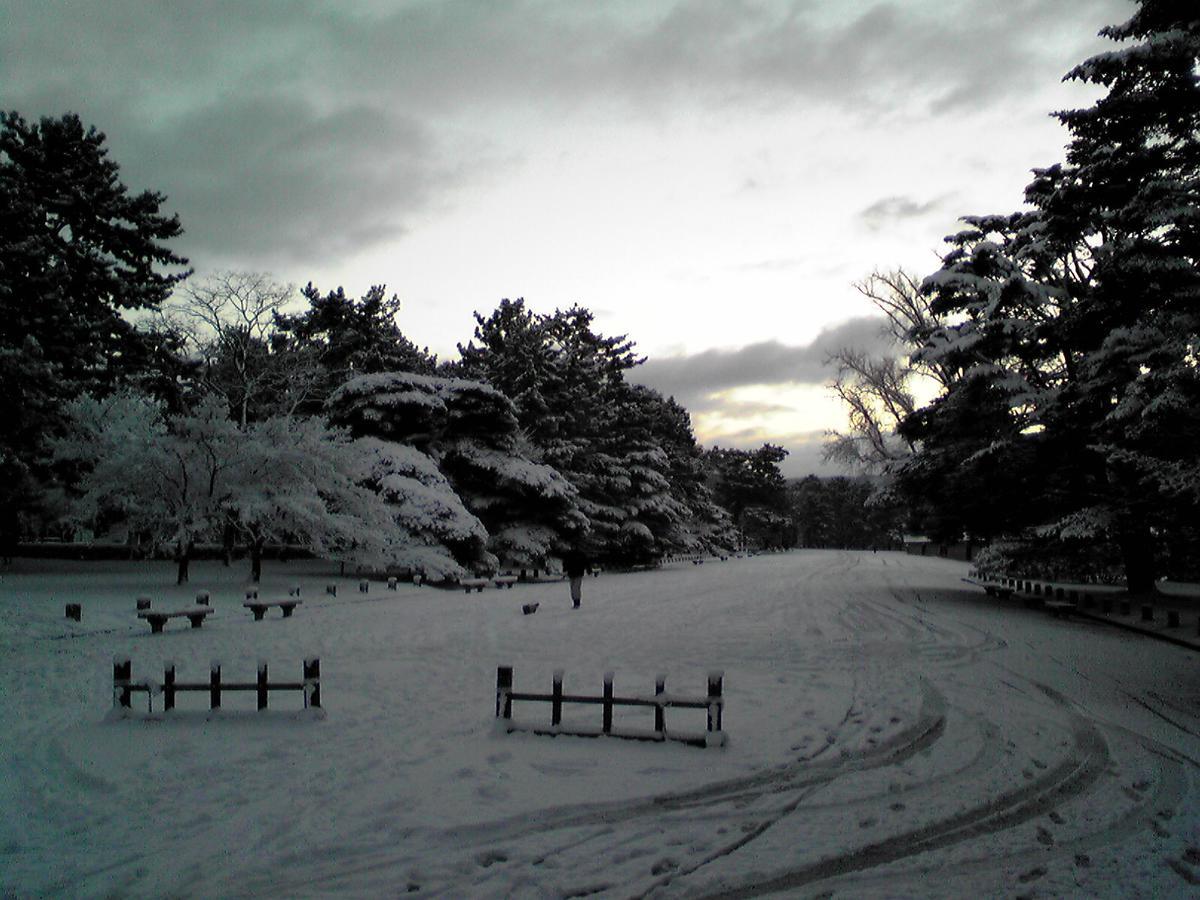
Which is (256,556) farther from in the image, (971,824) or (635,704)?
(971,824)

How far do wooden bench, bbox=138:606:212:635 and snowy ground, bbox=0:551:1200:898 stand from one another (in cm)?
77

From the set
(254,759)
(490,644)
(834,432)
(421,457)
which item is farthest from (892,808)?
(834,432)

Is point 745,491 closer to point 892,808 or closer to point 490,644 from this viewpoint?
point 490,644

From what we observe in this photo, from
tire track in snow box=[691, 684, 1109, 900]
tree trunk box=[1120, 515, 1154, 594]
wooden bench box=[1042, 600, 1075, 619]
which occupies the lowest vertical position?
wooden bench box=[1042, 600, 1075, 619]

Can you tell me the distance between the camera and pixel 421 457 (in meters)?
31.9

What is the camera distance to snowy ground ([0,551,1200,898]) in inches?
219

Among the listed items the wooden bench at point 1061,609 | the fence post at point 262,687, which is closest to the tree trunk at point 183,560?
the fence post at point 262,687

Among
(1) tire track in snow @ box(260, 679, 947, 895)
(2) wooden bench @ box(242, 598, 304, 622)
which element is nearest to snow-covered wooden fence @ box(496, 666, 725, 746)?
(1) tire track in snow @ box(260, 679, 947, 895)

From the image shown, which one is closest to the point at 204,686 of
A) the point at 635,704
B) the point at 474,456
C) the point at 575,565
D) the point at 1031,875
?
the point at 635,704

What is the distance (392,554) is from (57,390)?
11316 millimetres

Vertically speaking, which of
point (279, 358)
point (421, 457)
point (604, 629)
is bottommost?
point (604, 629)

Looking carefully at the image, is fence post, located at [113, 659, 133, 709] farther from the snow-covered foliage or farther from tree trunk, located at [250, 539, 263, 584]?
the snow-covered foliage

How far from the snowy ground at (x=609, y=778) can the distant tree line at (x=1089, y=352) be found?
5585mm

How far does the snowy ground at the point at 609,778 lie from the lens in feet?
18.3
